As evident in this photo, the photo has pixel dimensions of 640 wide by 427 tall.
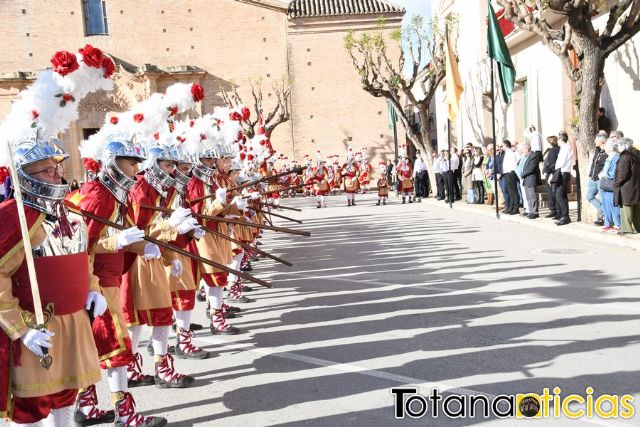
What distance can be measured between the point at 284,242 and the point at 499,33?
878 centimetres

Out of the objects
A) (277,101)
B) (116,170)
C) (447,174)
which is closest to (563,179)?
(447,174)

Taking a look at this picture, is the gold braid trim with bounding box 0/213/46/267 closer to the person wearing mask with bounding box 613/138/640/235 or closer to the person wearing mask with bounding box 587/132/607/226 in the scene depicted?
the person wearing mask with bounding box 613/138/640/235

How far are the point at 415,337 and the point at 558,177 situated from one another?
9681 millimetres

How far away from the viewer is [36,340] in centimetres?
332

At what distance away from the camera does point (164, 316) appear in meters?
5.39

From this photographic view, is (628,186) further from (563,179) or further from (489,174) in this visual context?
(489,174)

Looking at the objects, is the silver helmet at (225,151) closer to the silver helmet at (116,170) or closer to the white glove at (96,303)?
the silver helmet at (116,170)

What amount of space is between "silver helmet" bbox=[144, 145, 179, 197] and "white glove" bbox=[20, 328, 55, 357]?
2.62 m

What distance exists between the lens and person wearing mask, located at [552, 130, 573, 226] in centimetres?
1477

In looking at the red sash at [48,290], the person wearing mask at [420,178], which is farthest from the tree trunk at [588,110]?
the person wearing mask at [420,178]

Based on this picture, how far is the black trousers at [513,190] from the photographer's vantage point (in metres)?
18.1

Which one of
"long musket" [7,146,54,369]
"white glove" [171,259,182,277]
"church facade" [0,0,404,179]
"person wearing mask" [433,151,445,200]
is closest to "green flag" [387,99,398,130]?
"church facade" [0,0,404,179]

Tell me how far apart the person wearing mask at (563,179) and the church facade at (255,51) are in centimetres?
2952

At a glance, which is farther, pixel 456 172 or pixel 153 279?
pixel 456 172
